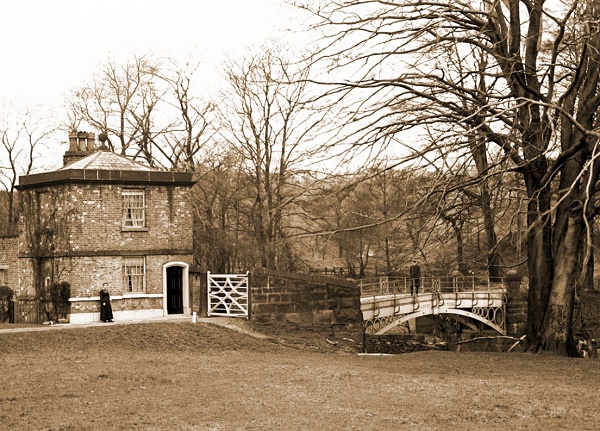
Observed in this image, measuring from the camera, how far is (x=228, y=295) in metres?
26.1

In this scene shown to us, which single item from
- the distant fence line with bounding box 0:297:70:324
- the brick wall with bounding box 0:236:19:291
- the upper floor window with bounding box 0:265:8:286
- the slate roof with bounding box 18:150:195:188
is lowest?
the distant fence line with bounding box 0:297:70:324

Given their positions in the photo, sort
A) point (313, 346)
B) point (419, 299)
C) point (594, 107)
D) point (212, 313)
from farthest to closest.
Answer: point (419, 299), point (212, 313), point (313, 346), point (594, 107)

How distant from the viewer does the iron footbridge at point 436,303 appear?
3500 cm

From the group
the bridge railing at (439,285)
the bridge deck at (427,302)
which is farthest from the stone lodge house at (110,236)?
the bridge railing at (439,285)

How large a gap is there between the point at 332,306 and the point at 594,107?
933 cm

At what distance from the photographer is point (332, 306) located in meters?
25.2

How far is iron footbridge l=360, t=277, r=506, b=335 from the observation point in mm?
35000

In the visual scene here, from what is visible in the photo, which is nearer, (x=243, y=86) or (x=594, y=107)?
(x=594, y=107)

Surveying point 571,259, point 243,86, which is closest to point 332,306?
point 571,259

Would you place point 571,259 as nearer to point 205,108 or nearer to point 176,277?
point 176,277

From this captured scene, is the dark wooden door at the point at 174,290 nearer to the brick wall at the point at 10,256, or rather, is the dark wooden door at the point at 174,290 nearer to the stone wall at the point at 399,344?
the brick wall at the point at 10,256

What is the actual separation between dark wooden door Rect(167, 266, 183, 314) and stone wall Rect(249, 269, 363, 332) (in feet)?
21.5

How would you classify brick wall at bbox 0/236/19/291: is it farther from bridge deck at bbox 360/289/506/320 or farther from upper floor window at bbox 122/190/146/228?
bridge deck at bbox 360/289/506/320

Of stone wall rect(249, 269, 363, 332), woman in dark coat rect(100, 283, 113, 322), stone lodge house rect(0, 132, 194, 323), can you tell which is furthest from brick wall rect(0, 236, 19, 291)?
stone wall rect(249, 269, 363, 332)
